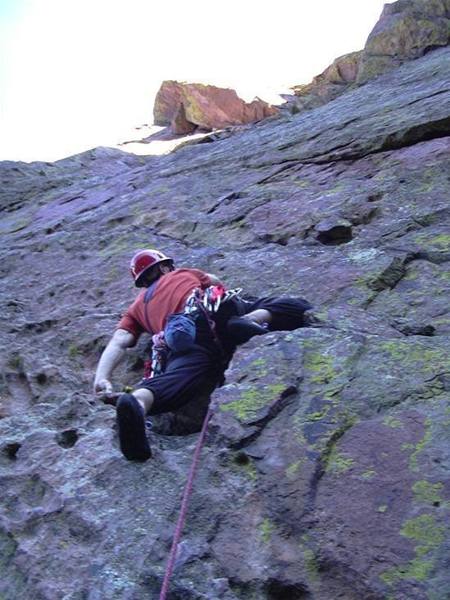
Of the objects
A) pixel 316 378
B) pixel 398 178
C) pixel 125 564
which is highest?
pixel 398 178

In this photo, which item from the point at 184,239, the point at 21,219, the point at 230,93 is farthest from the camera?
the point at 230,93

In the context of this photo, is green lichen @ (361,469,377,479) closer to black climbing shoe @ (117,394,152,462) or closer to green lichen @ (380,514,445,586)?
green lichen @ (380,514,445,586)

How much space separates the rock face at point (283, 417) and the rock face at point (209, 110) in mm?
11608

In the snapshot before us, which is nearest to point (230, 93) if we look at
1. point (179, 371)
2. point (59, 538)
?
point (179, 371)

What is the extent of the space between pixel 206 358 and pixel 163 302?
34.6 inches

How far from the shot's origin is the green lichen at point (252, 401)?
4.29 m

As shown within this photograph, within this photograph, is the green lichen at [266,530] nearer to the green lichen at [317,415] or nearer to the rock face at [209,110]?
the green lichen at [317,415]

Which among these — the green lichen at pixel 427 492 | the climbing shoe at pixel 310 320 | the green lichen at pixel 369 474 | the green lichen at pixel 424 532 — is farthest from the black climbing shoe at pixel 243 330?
the green lichen at pixel 424 532

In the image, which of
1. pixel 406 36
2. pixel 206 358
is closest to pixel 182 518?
pixel 206 358

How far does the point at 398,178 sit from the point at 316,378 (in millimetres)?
3487

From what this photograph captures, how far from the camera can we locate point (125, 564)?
3631 millimetres

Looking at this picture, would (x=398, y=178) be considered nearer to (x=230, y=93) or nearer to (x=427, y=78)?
(x=427, y=78)

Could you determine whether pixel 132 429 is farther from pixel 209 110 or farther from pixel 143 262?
pixel 209 110

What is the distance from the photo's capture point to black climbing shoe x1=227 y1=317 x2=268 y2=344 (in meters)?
5.12
